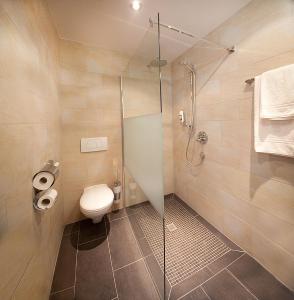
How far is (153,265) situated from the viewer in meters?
1.25

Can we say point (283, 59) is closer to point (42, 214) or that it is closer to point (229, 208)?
point (229, 208)

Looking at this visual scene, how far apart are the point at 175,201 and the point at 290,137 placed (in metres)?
1.74

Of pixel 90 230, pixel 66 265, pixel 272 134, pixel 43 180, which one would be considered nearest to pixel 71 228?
pixel 90 230

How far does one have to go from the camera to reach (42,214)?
1.01 m

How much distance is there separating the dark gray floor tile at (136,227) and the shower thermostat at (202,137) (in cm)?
133

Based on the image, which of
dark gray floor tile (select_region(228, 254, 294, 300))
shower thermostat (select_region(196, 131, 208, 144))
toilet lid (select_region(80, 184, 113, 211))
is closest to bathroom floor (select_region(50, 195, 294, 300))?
dark gray floor tile (select_region(228, 254, 294, 300))

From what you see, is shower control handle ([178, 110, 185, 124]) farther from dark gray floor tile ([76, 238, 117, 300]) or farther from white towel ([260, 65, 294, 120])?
dark gray floor tile ([76, 238, 117, 300])

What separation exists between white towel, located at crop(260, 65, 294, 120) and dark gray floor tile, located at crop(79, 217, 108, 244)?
6.73 feet

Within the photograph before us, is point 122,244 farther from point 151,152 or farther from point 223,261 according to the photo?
point 151,152

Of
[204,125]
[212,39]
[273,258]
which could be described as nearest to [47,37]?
[212,39]

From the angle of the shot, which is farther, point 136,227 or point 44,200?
point 136,227

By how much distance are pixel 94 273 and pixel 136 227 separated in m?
0.61

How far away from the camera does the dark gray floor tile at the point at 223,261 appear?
49.1 inches

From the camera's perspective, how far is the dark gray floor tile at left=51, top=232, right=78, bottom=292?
45.0 inches
